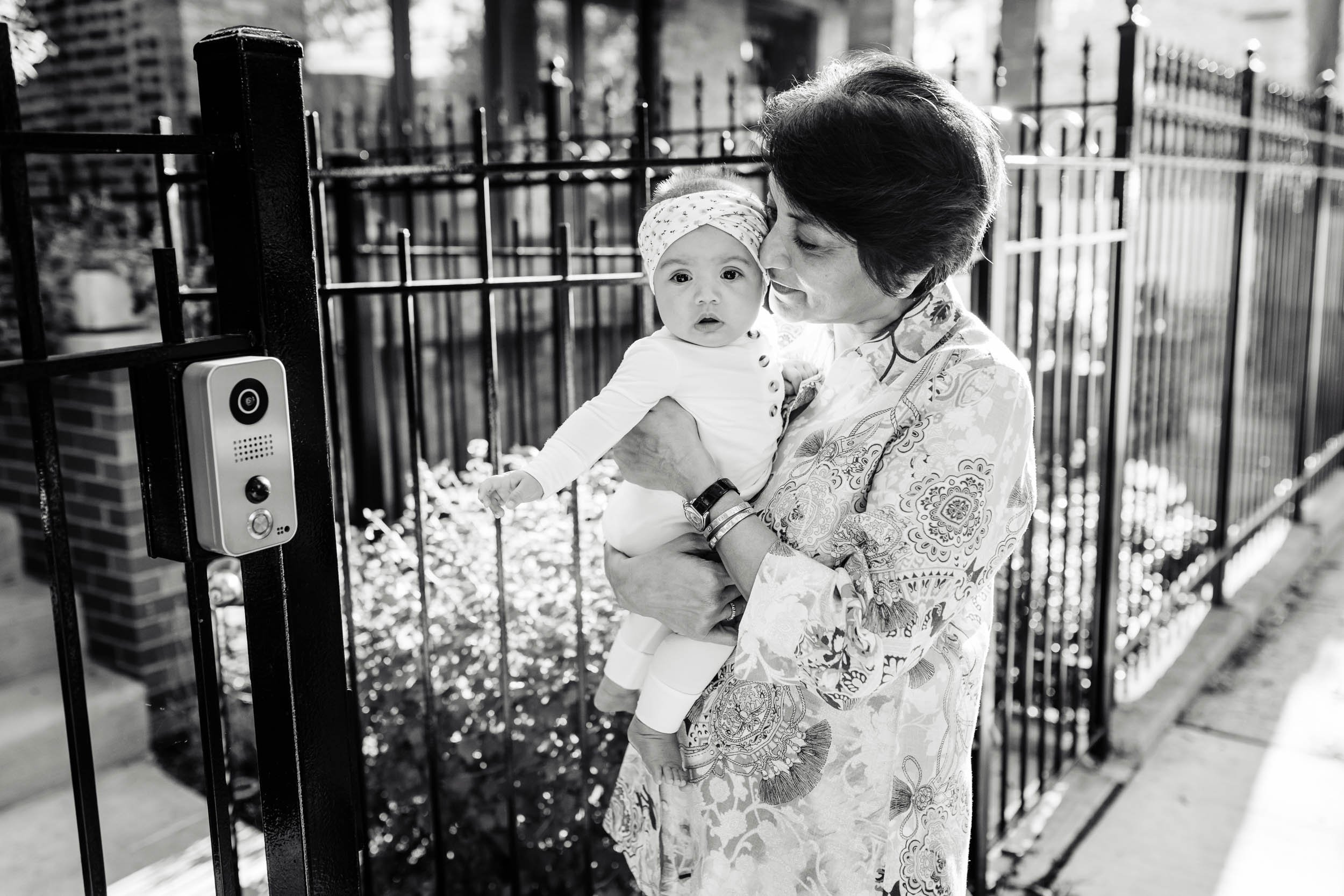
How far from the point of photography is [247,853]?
3232 mm

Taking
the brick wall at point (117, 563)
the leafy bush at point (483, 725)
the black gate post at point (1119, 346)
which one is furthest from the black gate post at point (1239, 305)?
the brick wall at point (117, 563)

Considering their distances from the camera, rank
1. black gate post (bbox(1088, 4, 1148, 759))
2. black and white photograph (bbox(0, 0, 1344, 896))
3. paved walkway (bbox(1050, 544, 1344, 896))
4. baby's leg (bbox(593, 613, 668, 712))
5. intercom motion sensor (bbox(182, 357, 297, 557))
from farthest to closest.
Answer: black gate post (bbox(1088, 4, 1148, 759)) → paved walkway (bbox(1050, 544, 1344, 896)) → baby's leg (bbox(593, 613, 668, 712)) → black and white photograph (bbox(0, 0, 1344, 896)) → intercom motion sensor (bbox(182, 357, 297, 557))

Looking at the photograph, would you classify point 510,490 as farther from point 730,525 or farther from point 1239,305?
point 1239,305

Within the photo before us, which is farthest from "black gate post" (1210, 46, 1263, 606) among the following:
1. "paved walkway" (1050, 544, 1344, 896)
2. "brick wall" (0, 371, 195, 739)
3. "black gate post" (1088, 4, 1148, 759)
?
"brick wall" (0, 371, 195, 739)

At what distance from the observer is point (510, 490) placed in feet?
5.49

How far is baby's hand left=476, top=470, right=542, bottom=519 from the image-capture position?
165cm

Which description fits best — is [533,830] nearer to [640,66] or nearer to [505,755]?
[505,755]

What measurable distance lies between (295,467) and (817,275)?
2.68 feet

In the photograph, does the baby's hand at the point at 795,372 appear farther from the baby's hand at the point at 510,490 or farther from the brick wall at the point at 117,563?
the brick wall at the point at 117,563

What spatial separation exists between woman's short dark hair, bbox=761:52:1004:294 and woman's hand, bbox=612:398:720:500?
382mm

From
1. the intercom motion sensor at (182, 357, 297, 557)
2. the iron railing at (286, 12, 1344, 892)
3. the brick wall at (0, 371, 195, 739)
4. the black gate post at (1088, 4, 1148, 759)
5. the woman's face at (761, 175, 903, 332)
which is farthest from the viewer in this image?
the brick wall at (0, 371, 195, 739)

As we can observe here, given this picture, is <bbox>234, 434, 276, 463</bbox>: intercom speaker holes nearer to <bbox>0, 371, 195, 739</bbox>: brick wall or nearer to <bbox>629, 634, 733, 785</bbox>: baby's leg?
<bbox>629, 634, 733, 785</bbox>: baby's leg

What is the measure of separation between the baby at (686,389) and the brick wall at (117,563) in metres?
2.91

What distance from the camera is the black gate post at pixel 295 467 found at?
1437mm
